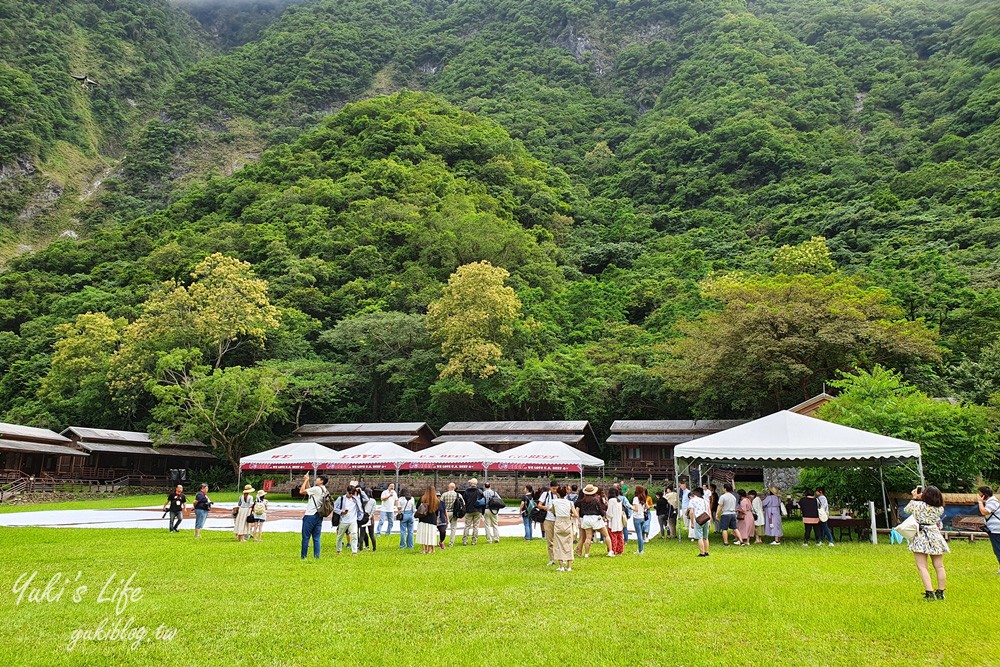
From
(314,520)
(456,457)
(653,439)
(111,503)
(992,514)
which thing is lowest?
(111,503)

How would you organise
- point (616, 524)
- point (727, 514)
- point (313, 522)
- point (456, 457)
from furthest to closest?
point (456, 457), point (727, 514), point (616, 524), point (313, 522)

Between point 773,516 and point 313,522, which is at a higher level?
point 313,522

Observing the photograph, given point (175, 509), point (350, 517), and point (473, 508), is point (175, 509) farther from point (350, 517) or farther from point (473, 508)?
point (473, 508)

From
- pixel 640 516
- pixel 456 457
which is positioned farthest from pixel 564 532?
pixel 456 457

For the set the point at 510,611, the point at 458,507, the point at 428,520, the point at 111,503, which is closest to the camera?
the point at 510,611

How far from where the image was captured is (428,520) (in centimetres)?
1377

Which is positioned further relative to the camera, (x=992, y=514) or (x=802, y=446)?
(x=802, y=446)

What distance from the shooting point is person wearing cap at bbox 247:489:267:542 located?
1547 cm

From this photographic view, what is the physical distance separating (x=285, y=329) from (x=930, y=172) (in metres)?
60.3

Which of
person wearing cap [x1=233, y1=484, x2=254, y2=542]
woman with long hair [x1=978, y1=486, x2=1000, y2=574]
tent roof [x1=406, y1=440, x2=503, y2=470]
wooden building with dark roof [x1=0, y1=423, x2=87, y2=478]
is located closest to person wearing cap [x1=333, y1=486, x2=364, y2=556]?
person wearing cap [x1=233, y1=484, x2=254, y2=542]

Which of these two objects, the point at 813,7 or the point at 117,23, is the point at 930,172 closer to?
the point at 813,7

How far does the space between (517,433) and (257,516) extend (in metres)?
24.2

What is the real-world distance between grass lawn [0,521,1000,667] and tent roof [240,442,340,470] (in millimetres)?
13584

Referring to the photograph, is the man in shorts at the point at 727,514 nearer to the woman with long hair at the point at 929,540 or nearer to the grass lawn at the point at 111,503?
the woman with long hair at the point at 929,540
